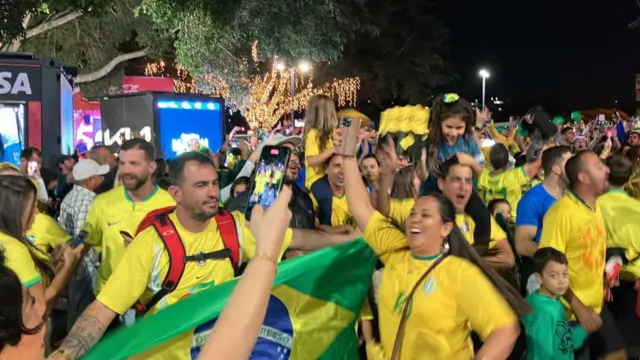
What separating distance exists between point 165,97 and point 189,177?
16811 mm

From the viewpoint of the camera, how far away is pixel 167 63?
159 feet

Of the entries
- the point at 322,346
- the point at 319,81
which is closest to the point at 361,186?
the point at 322,346

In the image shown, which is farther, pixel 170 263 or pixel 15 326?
pixel 170 263

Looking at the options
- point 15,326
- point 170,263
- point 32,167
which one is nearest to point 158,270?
point 170,263

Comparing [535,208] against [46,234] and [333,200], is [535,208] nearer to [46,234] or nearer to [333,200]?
[333,200]

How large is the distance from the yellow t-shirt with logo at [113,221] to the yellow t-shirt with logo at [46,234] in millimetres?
293

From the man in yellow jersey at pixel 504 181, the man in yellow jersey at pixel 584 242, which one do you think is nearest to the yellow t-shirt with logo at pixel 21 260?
the man in yellow jersey at pixel 584 242

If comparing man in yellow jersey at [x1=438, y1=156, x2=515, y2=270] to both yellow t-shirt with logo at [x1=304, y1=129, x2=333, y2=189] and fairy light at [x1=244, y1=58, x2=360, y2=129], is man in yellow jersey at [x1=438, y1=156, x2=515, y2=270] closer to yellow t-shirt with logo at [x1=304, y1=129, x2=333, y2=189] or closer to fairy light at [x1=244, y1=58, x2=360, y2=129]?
yellow t-shirt with logo at [x1=304, y1=129, x2=333, y2=189]

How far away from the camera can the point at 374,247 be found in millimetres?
4398

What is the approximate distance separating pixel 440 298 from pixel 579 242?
2043mm

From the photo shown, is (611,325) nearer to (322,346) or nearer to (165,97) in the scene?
(322,346)

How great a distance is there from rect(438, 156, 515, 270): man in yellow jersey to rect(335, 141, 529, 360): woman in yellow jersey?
0.93 metres

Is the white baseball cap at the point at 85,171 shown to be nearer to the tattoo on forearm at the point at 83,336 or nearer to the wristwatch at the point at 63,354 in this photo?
the tattoo on forearm at the point at 83,336

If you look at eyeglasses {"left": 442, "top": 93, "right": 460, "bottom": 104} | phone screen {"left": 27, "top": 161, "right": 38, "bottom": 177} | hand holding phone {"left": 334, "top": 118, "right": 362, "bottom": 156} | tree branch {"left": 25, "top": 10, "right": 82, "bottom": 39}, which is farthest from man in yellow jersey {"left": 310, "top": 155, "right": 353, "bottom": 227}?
tree branch {"left": 25, "top": 10, "right": 82, "bottom": 39}
